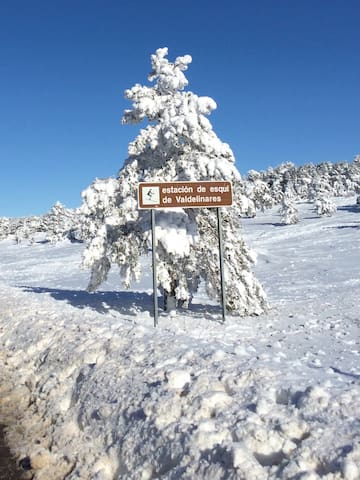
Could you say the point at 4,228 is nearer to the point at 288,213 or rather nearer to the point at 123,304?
the point at 288,213

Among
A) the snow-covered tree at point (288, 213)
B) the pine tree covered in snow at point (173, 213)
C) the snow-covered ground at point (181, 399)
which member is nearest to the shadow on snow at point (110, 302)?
the pine tree covered in snow at point (173, 213)

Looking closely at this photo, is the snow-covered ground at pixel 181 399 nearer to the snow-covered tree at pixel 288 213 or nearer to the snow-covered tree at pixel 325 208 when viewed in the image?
the snow-covered tree at pixel 288 213

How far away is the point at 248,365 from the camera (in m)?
5.95

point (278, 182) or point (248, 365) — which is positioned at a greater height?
point (278, 182)

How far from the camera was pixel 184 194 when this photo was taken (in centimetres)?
1080

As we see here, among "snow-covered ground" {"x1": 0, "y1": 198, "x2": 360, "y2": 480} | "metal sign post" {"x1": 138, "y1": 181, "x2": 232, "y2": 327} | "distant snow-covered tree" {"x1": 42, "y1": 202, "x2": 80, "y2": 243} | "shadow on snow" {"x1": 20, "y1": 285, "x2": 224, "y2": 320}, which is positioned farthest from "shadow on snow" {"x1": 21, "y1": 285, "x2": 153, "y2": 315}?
"distant snow-covered tree" {"x1": 42, "y1": 202, "x2": 80, "y2": 243}

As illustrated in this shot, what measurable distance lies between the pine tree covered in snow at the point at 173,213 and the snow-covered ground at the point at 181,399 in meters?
1.68

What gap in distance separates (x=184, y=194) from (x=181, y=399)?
21.0 ft

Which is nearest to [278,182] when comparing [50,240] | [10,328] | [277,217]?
[277,217]

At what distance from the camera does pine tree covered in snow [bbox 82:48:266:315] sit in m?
11.9

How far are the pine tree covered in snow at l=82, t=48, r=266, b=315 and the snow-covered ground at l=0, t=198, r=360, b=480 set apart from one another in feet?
5.51

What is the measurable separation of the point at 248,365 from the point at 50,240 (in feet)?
294

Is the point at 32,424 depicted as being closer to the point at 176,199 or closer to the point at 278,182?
the point at 176,199

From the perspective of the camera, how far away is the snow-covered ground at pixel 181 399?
3.94m
